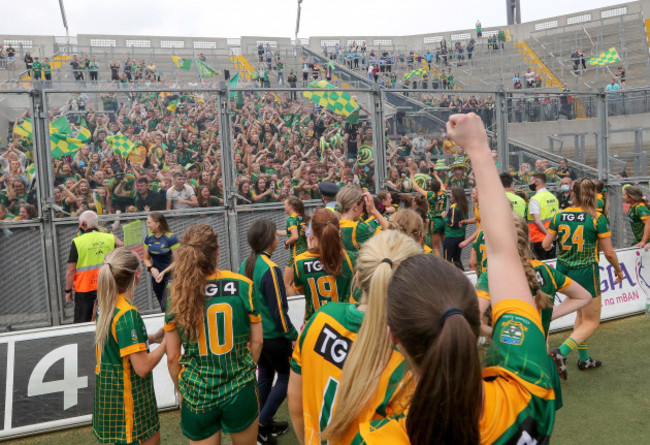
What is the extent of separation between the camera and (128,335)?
3.27 meters

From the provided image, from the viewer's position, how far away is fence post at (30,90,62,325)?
24.3ft

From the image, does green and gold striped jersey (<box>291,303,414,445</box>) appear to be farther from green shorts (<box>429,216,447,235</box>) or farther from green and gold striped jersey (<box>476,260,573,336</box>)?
green shorts (<box>429,216,447,235</box>)

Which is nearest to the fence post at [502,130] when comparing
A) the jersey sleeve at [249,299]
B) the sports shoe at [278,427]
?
the sports shoe at [278,427]

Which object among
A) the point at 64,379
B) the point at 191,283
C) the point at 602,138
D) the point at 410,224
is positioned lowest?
the point at 64,379

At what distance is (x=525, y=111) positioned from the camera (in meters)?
11.5

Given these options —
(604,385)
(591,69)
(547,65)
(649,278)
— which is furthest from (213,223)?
(547,65)

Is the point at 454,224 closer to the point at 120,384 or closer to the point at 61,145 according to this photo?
the point at 61,145

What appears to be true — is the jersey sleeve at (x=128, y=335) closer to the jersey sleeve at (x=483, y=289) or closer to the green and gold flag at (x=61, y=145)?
the jersey sleeve at (x=483, y=289)

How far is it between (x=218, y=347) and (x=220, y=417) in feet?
1.38

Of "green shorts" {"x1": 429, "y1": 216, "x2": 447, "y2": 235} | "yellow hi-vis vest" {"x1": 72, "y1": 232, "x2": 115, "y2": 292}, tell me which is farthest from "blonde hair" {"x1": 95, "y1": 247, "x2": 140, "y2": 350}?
"green shorts" {"x1": 429, "y1": 216, "x2": 447, "y2": 235}

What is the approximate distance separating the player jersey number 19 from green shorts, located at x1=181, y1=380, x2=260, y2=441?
0.95 ft

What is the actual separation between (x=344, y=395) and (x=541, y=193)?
322 inches

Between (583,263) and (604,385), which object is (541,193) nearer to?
(583,263)

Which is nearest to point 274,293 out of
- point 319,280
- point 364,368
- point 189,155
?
point 319,280
